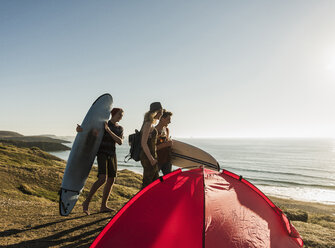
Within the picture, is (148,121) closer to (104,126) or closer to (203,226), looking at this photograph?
(104,126)

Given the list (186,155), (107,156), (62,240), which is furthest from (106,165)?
(186,155)

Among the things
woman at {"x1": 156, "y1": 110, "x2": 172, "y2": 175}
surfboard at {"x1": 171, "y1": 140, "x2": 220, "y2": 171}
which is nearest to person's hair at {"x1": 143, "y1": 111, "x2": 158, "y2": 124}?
woman at {"x1": 156, "y1": 110, "x2": 172, "y2": 175}

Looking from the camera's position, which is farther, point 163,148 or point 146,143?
point 163,148

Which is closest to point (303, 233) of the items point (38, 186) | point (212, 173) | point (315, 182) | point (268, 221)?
point (268, 221)

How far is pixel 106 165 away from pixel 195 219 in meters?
2.71

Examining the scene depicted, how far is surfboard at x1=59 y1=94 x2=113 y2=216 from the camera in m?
4.82

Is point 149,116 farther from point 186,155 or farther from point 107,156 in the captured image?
point 186,155

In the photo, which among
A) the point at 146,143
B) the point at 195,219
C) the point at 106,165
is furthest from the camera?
the point at 106,165

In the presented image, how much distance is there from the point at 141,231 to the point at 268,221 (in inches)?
81.7

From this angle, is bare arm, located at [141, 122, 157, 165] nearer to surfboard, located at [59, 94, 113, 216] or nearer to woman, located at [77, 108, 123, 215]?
woman, located at [77, 108, 123, 215]

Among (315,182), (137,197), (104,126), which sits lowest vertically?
(315,182)

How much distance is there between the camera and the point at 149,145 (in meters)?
4.60

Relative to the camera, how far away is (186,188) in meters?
3.20

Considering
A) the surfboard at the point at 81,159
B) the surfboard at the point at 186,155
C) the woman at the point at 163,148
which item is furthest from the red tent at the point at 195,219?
the surfboard at the point at 186,155
